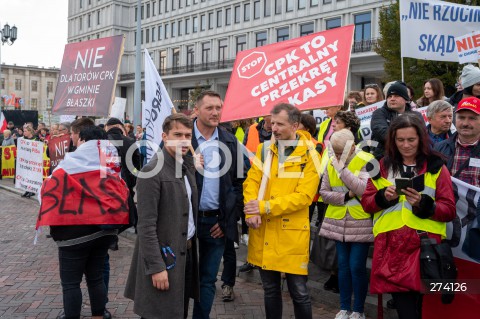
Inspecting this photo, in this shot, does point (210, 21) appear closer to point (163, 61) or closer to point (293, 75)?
point (163, 61)

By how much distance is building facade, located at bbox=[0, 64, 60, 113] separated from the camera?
9219 cm

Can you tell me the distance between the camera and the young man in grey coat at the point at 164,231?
3166 mm

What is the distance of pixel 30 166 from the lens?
12.0 m

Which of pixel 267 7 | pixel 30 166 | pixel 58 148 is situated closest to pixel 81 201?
pixel 58 148

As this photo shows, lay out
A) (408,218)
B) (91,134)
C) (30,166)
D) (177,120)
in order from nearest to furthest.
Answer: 1. (408,218)
2. (177,120)
3. (91,134)
4. (30,166)

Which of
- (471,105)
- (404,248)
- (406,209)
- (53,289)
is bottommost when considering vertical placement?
(53,289)

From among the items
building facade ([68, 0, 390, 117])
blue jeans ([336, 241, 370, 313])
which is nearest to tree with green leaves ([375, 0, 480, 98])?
blue jeans ([336, 241, 370, 313])

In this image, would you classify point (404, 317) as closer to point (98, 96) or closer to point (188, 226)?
point (188, 226)

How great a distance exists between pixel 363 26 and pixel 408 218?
3862 centimetres

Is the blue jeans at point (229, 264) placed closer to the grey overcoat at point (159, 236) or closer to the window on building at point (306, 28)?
the grey overcoat at point (159, 236)

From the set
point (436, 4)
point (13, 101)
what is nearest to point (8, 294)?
point (436, 4)

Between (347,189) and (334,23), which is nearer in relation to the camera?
(347,189)

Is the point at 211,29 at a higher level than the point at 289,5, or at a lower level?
lower

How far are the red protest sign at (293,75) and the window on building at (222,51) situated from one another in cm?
4655
